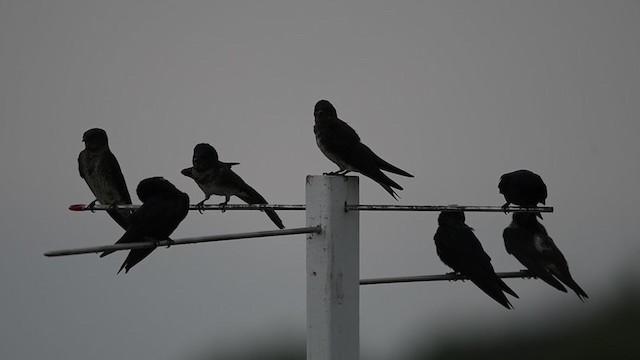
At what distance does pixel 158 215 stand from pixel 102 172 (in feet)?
10.8

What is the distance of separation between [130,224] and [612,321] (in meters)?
11.4

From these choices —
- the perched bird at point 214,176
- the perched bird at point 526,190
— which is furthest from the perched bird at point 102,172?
the perched bird at point 526,190

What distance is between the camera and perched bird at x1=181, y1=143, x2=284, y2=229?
31.7 ft

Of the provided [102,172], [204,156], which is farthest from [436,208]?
[102,172]

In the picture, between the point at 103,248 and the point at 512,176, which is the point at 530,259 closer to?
the point at 512,176

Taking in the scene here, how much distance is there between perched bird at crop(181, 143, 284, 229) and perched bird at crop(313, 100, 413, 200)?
2.73ft

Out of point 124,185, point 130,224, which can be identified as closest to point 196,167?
point 124,185

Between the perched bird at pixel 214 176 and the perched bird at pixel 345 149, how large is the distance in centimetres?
83

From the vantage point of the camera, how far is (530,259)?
7113 millimetres

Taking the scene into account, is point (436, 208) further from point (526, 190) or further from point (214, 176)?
point (214, 176)

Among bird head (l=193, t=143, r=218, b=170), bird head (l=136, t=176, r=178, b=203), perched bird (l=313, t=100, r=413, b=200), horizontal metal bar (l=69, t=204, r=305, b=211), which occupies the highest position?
bird head (l=193, t=143, r=218, b=170)

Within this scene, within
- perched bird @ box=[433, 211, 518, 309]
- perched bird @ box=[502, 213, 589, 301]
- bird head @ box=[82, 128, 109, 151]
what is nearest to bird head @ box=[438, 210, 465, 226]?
perched bird @ box=[433, 211, 518, 309]

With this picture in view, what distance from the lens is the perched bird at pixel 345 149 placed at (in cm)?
776

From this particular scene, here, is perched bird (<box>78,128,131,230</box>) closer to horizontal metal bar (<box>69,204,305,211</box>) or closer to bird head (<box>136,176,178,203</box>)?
bird head (<box>136,176,178,203</box>)
